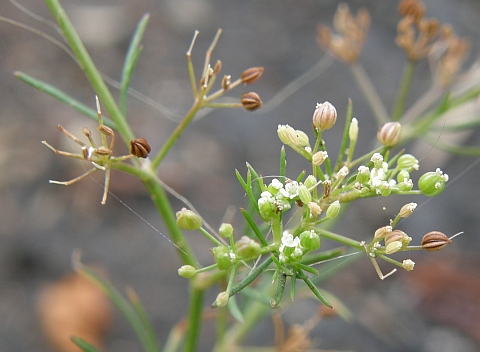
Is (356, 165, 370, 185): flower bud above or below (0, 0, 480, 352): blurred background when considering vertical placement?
above

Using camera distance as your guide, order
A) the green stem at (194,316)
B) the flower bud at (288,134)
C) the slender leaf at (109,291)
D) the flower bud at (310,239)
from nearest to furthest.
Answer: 1. the flower bud at (310,239)
2. the flower bud at (288,134)
3. the green stem at (194,316)
4. the slender leaf at (109,291)

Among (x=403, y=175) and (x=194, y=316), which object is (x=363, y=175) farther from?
(x=194, y=316)

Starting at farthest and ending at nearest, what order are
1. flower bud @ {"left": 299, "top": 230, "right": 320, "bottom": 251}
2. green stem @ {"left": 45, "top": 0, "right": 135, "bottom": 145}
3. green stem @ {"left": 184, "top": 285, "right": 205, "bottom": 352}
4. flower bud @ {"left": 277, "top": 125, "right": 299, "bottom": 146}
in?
green stem @ {"left": 184, "top": 285, "right": 205, "bottom": 352}, green stem @ {"left": 45, "top": 0, "right": 135, "bottom": 145}, flower bud @ {"left": 277, "top": 125, "right": 299, "bottom": 146}, flower bud @ {"left": 299, "top": 230, "right": 320, "bottom": 251}

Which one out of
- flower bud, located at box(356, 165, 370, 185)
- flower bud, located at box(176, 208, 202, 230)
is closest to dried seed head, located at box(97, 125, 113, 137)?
flower bud, located at box(176, 208, 202, 230)

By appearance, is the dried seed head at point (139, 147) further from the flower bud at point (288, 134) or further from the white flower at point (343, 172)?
the white flower at point (343, 172)

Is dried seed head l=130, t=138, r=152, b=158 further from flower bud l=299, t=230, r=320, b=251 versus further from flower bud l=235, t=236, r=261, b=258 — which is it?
flower bud l=299, t=230, r=320, b=251

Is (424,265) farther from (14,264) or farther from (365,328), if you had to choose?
(14,264)

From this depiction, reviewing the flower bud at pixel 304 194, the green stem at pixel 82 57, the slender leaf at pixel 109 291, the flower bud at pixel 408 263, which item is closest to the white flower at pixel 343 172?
the flower bud at pixel 304 194

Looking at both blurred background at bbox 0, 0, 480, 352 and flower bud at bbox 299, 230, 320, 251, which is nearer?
flower bud at bbox 299, 230, 320, 251
